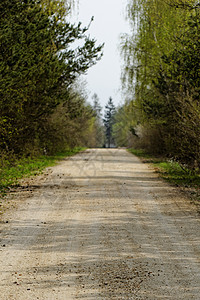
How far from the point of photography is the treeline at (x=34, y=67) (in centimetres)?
1345

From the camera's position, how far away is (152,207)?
11.3 metres

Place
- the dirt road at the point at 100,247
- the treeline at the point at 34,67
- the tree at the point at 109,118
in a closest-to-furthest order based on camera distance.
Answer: the dirt road at the point at 100,247
the treeline at the point at 34,67
the tree at the point at 109,118

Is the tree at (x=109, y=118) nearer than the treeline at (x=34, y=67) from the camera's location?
No

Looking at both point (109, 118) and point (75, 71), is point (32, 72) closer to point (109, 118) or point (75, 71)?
point (75, 71)

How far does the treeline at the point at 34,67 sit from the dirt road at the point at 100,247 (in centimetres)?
393

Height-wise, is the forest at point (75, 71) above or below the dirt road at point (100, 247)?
above

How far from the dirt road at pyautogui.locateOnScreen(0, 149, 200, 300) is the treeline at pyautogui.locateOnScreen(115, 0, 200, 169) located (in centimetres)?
405

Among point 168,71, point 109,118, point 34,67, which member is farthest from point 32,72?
point 109,118

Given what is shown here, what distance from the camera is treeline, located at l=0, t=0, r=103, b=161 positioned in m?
13.5

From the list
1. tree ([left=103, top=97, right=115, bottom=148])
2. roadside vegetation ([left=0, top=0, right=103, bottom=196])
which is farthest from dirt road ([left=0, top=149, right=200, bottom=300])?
tree ([left=103, top=97, right=115, bottom=148])

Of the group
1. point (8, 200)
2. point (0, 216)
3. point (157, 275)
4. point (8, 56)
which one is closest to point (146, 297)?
point (157, 275)

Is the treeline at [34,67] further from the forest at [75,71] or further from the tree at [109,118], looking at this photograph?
the tree at [109,118]

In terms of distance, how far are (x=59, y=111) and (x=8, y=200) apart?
17.3 metres

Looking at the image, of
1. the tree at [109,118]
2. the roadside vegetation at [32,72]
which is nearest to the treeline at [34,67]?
the roadside vegetation at [32,72]
